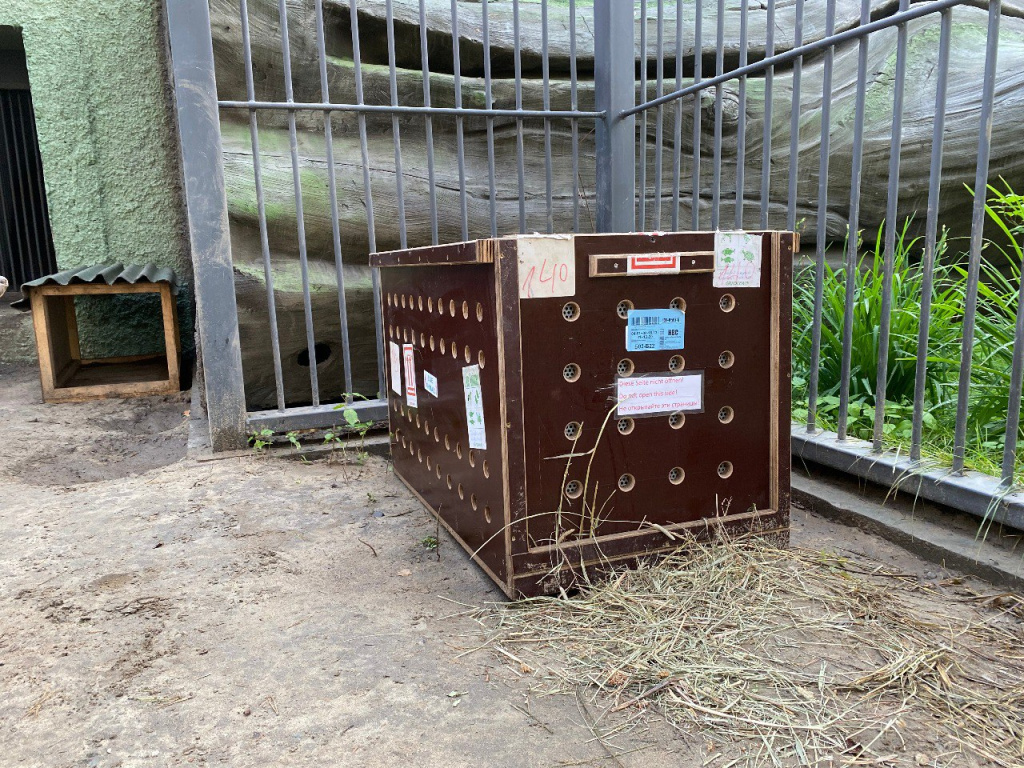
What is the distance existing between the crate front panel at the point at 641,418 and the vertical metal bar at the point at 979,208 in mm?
421

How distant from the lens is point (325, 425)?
A: 299 centimetres

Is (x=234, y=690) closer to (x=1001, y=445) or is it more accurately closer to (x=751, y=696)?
(x=751, y=696)

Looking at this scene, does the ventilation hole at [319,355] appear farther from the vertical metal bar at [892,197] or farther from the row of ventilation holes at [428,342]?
the vertical metal bar at [892,197]

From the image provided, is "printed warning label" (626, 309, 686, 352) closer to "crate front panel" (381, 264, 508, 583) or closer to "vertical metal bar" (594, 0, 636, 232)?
"crate front panel" (381, 264, 508, 583)

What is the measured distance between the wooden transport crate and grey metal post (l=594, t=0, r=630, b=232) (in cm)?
158

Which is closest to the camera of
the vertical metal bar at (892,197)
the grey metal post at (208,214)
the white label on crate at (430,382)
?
the vertical metal bar at (892,197)

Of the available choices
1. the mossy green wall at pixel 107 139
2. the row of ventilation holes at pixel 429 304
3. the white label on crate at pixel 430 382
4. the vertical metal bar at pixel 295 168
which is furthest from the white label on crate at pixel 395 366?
the mossy green wall at pixel 107 139

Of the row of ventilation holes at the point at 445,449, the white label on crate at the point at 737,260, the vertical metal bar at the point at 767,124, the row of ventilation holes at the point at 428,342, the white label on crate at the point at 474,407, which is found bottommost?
the row of ventilation holes at the point at 445,449

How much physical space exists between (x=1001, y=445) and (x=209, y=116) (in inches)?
112

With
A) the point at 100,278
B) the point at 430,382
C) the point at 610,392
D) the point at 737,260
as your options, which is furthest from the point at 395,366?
the point at 100,278

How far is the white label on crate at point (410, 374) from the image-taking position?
2154 mm

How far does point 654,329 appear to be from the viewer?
163cm

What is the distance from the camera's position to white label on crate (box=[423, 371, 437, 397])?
1.97 meters

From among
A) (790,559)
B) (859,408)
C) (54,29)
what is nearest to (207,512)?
(790,559)
